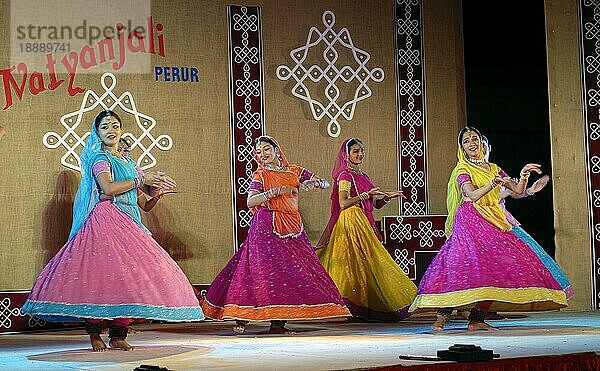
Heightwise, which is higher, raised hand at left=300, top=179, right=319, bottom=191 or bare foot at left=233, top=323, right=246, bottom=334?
raised hand at left=300, top=179, right=319, bottom=191

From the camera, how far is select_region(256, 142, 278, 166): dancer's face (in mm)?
6840

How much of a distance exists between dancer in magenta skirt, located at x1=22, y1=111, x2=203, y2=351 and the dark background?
4.88m

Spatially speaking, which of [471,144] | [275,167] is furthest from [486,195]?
[275,167]

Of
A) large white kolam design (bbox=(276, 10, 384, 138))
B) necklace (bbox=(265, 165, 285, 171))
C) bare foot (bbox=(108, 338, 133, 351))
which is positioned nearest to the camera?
bare foot (bbox=(108, 338, 133, 351))

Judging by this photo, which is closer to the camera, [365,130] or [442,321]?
[442,321]

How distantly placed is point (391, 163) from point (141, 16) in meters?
2.28

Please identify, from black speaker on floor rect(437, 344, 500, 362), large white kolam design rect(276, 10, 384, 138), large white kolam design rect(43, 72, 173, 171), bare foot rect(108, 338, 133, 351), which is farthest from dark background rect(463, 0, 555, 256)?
black speaker on floor rect(437, 344, 500, 362)

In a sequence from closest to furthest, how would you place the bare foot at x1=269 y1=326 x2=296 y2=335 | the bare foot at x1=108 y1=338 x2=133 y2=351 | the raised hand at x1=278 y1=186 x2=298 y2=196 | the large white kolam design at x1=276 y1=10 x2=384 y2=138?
the bare foot at x1=108 y1=338 x2=133 y2=351, the bare foot at x1=269 y1=326 x2=296 y2=335, the raised hand at x1=278 y1=186 x2=298 y2=196, the large white kolam design at x1=276 y1=10 x2=384 y2=138

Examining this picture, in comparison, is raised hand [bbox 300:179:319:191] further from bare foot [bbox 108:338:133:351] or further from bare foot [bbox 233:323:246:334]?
bare foot [bbox 108:338:133:351]

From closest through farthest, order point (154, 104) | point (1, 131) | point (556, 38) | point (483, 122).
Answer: point (1, 131)
point (154, 104)
point (556, 38)
point (483, 122)

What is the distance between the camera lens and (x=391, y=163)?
8.77 m

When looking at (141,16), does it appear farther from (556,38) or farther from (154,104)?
(556,38)

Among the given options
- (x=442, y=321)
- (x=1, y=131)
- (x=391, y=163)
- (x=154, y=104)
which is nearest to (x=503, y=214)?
(x=442, y=321)

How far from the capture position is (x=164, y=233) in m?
8.05
